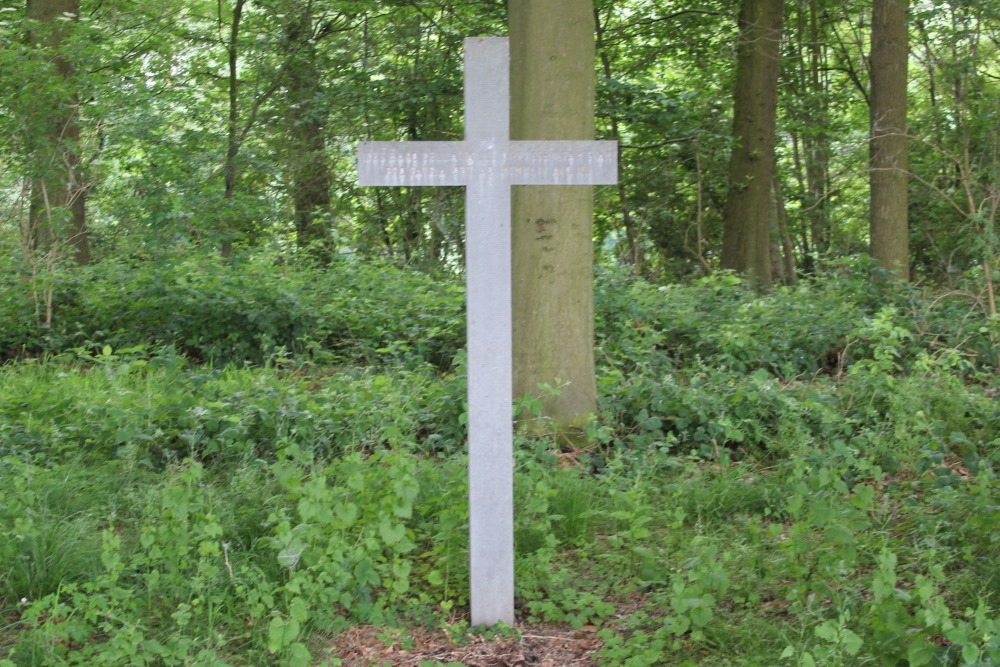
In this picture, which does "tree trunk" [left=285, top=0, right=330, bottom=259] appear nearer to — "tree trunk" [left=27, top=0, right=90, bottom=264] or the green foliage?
"tree trunk" [left=27, top=0, right=90, bottom=264]


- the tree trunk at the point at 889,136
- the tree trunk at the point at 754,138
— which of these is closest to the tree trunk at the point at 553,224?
the tree trunk at the point at 889,136

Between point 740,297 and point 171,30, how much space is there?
366 inches

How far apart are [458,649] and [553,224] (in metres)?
2.84

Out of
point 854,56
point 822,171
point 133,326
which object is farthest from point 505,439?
point 854,56

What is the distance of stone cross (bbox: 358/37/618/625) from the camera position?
4047 mm

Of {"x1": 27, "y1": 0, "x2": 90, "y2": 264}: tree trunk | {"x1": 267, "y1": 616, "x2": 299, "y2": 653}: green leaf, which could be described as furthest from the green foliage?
{"x1": 267, "y1": 616, "x2": 299, "y2": 653}: green leaf

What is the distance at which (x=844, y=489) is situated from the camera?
4.20m

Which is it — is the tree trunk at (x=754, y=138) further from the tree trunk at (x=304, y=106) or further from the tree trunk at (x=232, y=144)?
the tree trunk at (x=232, y=144)

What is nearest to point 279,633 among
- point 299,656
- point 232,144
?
point 299,656

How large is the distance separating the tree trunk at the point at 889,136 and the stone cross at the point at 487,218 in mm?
7312

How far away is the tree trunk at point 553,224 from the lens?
5.89m

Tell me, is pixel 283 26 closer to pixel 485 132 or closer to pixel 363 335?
pixel 363 335

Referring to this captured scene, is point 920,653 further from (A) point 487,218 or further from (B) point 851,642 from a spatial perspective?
(A) point 487,218

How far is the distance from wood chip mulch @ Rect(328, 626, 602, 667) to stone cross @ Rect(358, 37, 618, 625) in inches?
8.2
